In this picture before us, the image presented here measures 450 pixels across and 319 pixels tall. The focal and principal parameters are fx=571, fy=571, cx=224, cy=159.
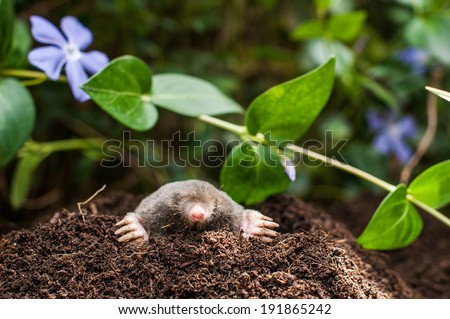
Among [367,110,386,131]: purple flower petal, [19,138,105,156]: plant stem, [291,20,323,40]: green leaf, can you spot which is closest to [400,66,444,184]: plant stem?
[367,110,386,131]: purple flower petal

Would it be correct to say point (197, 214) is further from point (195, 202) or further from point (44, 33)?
point (44, 33)

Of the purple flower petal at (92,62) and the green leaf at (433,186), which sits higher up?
the green leaf at (433,186)

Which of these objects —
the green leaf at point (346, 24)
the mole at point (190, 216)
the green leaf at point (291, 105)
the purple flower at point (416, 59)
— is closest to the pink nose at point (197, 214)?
the mole at point (190, 216)

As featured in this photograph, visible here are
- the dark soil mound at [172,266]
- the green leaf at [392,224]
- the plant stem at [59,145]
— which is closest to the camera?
the dark soil mound at [172,266]

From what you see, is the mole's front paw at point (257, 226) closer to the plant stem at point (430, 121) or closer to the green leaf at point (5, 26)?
the green leaf at point (5, 26)

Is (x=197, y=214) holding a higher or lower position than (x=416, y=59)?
lower

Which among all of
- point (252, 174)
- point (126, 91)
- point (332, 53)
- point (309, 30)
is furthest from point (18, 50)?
point (332, 53)

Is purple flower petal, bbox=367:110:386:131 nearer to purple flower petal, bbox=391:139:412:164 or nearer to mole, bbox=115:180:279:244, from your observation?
purple flower petal, bbox=391:139:412:164
